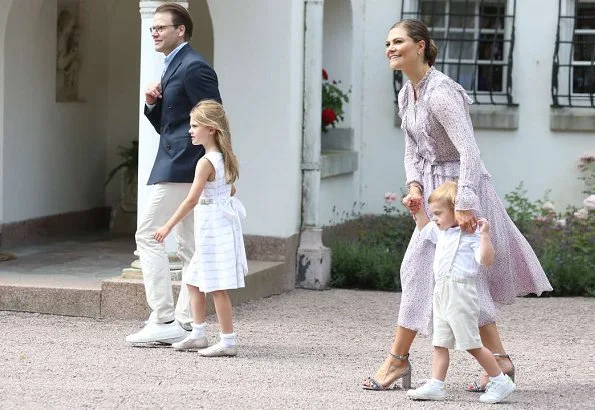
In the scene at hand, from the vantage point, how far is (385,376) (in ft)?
23.1

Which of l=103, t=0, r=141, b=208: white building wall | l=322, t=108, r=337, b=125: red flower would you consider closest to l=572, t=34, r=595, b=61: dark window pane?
l=322, t=108, r=337, b=125: red flower

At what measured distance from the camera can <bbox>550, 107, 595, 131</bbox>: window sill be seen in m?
13.0

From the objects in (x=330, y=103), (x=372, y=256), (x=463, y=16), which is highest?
(x=463, y=16)

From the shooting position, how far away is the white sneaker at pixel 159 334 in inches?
324

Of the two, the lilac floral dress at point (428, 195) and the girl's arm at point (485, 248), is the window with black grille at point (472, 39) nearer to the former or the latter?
the lilac floral dress at point (428, 195)

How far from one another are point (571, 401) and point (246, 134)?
4754mm

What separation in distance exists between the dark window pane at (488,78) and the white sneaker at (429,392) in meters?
6.91

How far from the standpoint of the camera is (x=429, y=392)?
22.2 feet

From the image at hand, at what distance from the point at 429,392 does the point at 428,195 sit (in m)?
0.97

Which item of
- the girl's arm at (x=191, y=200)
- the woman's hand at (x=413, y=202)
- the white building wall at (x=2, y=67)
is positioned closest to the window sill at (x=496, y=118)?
the white building wall at (x=2, y=67)

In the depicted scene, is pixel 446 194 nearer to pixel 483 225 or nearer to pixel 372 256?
pixel 483 225

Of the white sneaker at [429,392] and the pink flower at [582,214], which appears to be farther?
the pink flower at [582,214]

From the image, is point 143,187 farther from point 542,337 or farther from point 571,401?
point 571,401

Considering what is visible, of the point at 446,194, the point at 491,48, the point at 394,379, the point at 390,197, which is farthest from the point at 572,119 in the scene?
the point at 446,194
